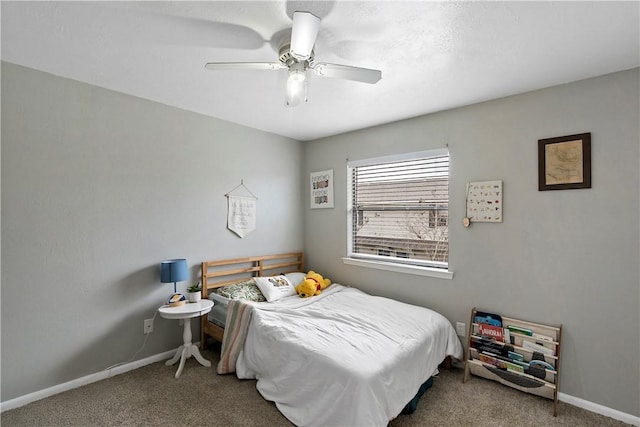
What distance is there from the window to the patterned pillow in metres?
1.22

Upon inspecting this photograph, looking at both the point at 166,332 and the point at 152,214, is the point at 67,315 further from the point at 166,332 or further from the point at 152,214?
the point at 152,214

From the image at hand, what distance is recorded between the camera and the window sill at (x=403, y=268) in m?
2.91

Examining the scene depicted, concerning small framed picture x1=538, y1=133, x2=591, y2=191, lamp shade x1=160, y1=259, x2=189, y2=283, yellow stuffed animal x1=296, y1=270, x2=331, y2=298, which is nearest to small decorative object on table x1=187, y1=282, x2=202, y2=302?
lamp shade x1=160, y1=259, x2=189, y2=283

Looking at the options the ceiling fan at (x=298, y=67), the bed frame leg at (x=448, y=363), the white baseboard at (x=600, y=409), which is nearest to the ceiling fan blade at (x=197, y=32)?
the ceiling fan at (x=298, y=67)

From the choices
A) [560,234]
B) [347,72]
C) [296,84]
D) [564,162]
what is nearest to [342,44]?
[347,72]

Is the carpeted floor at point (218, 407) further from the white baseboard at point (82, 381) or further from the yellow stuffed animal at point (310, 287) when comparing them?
the yellow stuffed animal at point (310, 287)

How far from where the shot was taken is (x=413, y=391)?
2.04 m

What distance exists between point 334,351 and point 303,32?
73.7 inches

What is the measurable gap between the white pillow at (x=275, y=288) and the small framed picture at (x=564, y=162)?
2522mm

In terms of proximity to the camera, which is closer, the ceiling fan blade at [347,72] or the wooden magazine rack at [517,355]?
the ceiling fan blade at [347,72]

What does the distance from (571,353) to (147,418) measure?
3.11 m

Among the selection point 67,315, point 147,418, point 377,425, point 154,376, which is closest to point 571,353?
point 377,425

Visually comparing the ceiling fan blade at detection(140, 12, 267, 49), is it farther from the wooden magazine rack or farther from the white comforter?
the wooden magazine rack

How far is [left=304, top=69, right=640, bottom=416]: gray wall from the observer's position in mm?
2090
